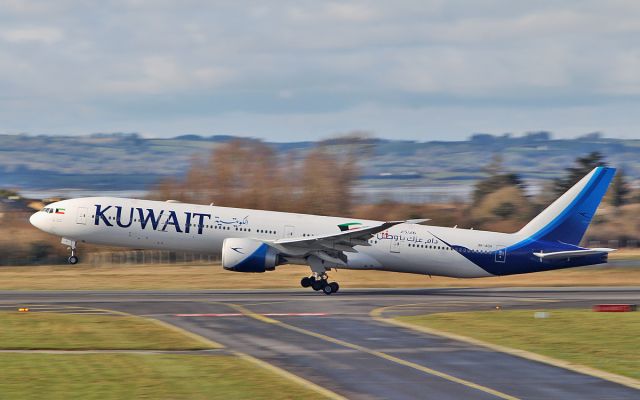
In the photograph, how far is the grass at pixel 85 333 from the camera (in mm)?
29297

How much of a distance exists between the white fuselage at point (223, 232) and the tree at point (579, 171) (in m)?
79.4

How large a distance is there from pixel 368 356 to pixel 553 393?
21.1ft

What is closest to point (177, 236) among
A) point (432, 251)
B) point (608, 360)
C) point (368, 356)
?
point (432, 251)

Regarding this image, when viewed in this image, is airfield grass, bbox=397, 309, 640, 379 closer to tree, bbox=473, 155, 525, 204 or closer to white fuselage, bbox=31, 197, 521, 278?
white fuselage, bbox=31, 197, 521, 278

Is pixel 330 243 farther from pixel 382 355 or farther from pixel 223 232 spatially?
pixel 382 355

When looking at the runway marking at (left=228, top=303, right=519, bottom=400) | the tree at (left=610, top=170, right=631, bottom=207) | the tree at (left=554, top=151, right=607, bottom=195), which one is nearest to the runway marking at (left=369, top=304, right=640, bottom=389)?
the runway marking at (left=228, top=303, right=519, bottom=400)

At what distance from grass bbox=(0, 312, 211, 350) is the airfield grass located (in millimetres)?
9564

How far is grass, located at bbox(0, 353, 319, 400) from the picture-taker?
21969mm

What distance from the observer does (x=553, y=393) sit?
22.7 m

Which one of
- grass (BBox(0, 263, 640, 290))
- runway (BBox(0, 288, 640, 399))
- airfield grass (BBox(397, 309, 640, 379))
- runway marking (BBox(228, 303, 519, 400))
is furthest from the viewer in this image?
grass (BBox(0, 263, 640, 290))

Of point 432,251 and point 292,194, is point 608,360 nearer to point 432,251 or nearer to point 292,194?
point 432,251

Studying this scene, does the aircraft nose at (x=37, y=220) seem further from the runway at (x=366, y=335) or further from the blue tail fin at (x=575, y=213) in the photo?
the blue tail fin at (x=575, y=213)

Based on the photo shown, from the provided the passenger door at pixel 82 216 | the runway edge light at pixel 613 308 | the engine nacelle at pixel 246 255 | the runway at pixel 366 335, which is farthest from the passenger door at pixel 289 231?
the runway edge light at pixel 613 308

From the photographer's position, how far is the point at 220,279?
56.3 meters
